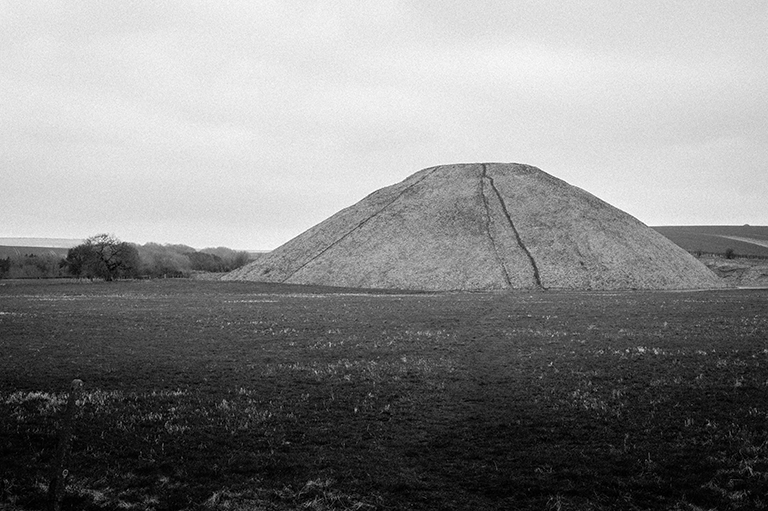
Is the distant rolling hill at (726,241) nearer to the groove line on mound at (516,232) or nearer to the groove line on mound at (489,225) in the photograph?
the groove line on mound at (516,232)

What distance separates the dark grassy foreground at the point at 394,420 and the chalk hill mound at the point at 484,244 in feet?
163

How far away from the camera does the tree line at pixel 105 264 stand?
99.2m

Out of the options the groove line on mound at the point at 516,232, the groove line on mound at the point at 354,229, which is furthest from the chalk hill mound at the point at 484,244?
the groove line on mound at the point at 354,229

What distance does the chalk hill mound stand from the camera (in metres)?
78.6

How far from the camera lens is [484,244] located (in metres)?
86.8

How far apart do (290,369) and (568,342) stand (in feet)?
46.4

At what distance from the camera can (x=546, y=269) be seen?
78500mm

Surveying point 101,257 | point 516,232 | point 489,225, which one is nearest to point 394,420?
point 516,232

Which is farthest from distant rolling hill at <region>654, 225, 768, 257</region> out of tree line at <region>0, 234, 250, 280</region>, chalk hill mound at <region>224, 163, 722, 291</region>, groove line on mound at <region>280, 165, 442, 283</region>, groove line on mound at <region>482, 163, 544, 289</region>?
tree line at <region>0, 234, 250, 280</region>

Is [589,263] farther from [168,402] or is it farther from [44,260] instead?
[44,260]

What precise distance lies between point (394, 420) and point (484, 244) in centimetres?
7429

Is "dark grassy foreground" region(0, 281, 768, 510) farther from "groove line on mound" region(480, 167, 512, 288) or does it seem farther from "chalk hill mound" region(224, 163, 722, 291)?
"chalk hill mound" region(224, 163, 722, 291)

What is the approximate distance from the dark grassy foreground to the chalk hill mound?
163 ft

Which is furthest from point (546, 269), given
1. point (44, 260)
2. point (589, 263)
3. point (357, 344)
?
point (44, 260)
